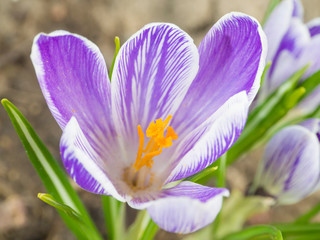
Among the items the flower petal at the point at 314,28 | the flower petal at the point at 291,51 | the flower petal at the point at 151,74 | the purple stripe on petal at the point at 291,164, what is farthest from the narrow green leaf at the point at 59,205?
the flower petal at the point at 314,28

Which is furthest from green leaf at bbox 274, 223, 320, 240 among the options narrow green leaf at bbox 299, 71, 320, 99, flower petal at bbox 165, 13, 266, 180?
flower petal at bbox 165, 13, 266, 180

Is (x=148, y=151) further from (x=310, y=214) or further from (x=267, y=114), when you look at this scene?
(x=310, y=214)

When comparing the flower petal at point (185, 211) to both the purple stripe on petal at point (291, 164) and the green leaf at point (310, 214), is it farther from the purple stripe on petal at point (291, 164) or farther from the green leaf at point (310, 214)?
the green leaf at point (310, 214)

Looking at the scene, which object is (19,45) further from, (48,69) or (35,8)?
(48,69)

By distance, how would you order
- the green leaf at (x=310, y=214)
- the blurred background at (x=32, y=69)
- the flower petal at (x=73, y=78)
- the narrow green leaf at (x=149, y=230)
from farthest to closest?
the blurred background at (x=32, y=69)
the green leaf at (x=310, y=214)
the narrow green leaf at (x=149, y=230)
the flower petal at (x=73, y=78)

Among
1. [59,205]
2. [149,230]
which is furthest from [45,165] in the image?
[149,230]

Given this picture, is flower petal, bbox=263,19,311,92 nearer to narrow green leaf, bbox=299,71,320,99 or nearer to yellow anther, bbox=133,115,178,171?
narrow green leaf, bbox=299,71,320,99

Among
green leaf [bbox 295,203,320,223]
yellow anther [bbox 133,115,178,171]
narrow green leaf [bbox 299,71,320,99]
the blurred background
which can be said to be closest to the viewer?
yellow anther [bbox 133,115,178,171]
